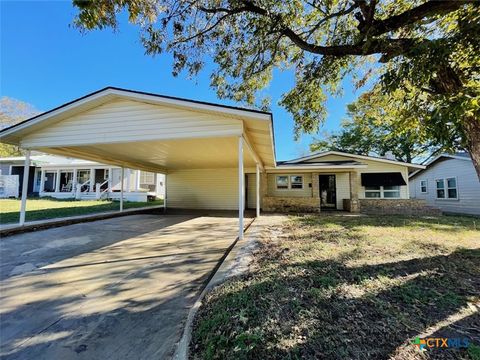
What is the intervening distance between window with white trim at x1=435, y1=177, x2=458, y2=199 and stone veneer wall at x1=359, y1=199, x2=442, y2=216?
122 inches

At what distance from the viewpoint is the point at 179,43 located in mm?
5879

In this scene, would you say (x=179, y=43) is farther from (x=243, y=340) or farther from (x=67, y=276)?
(x=243, y=340)

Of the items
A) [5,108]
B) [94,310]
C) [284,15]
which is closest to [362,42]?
[284,15]

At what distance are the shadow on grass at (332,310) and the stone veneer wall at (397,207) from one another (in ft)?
31.4

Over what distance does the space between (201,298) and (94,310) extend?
51.4 inches

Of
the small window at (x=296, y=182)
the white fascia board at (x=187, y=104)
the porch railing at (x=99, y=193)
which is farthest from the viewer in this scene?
the porch railing at (x=99, y=193)

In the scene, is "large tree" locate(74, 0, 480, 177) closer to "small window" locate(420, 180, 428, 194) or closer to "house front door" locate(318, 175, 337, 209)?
"house front door" locate(318, 175, 337, 209)

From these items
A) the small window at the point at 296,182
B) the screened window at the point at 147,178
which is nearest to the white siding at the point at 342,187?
the small window at the point at 296,182

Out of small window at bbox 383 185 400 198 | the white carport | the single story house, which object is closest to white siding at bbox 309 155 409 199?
the single story house

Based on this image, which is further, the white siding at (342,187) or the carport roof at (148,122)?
the white siding at (342,187)

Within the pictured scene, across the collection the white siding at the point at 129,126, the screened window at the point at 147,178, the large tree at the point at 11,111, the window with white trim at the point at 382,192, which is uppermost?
the large tree at the point at 11,111

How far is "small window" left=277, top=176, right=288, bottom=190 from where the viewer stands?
1387 cm

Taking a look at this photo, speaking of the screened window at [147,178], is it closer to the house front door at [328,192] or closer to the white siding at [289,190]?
the white siding at [289,190]

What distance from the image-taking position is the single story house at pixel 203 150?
19.1 ft
